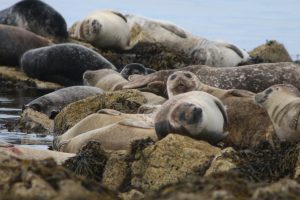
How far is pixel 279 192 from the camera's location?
3256mm

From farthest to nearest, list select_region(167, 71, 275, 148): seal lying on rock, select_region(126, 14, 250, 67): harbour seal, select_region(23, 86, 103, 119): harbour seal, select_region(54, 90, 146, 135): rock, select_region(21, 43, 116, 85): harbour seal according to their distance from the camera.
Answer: select_region(126, 14, 250, 67): harbour seal
select_region(21, 43, 116, 85): harbour seal
select_region(23, 86, 103, 119): harbour seal
select_region(54, 90, 146, 135): rock
select_region(167, 71, 275, 148): seal lying on rock

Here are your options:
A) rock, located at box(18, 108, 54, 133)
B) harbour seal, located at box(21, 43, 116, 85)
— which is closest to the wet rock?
rock, located at box(18, 108, 54, 133)

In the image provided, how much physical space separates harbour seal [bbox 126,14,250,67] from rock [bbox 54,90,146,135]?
26.4 ft

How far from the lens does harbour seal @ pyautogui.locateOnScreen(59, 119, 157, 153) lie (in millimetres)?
7094

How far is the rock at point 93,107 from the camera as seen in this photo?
9.41 metres

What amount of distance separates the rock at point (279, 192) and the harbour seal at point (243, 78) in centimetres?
704

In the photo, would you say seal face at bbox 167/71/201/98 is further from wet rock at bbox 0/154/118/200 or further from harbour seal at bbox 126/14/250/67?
harbour seal at bbox 126/14/250/67

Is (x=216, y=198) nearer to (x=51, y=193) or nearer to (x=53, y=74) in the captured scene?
(x=51, y=193)

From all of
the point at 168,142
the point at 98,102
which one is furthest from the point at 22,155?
the point at 98,102

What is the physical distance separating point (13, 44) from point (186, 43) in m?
4.19

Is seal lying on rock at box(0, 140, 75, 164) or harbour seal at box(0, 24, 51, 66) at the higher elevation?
seal lying on rock at box(0, 140, 75, 164)

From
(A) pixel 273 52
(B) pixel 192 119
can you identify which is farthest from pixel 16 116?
(A) pixel 273 52

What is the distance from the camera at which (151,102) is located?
9.73m

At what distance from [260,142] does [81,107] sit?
2.98 meters
